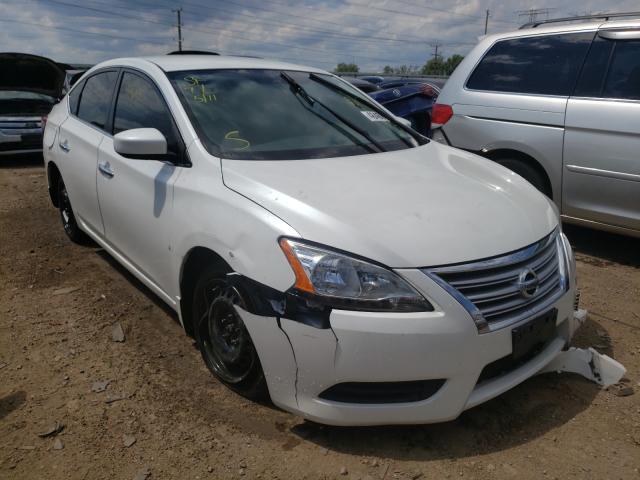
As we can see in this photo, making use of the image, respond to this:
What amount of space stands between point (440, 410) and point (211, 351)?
3.91 ft

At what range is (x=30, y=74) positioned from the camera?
1112cm

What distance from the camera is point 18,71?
1095cm

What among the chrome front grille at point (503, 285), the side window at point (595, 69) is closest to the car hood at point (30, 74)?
the side window at point (595, 69)

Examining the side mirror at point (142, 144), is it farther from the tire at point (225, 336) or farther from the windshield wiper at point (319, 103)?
the windshield wiper at point (319, 103)

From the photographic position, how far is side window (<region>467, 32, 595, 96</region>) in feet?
15.1

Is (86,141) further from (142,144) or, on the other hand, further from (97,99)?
(142,144)

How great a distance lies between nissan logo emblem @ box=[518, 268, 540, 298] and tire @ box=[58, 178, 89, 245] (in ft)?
12.4

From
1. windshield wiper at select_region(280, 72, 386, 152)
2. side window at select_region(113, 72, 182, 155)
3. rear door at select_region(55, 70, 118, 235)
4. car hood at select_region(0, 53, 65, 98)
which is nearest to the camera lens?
side window at select_region(113, 72, 182, 155)

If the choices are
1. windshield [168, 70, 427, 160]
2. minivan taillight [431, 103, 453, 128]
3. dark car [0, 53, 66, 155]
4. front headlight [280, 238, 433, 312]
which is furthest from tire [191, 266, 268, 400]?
dark car [0, 53, 66, 155]

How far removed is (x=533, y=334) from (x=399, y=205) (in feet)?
2.57

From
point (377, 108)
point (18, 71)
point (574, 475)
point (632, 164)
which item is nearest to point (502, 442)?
point (574, 475)

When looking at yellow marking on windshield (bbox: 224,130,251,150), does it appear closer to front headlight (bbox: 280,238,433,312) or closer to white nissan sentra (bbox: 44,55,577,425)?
white nissan sentra (bbox: 44,55,577,425)

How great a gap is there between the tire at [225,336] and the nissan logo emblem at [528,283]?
113 cm

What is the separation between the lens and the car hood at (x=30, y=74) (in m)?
10.6
